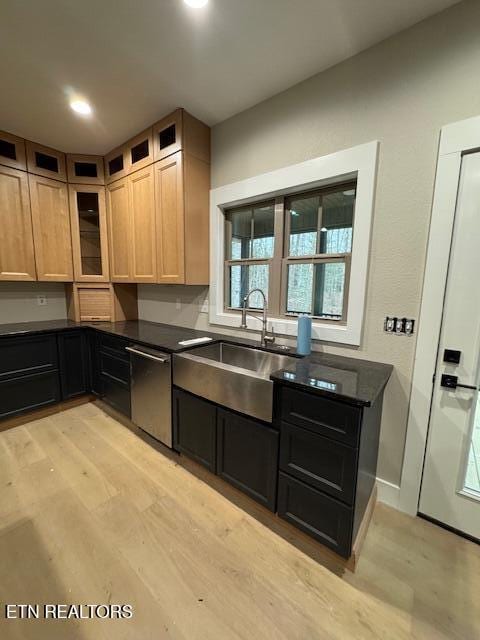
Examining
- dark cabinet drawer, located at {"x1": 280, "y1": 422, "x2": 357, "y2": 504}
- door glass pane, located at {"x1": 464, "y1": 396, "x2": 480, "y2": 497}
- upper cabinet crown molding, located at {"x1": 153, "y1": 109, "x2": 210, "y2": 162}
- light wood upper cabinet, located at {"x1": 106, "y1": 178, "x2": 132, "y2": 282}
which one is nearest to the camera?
dark cabinet drawer, located at {"x1": 280, "y1": 422, "x2": 357, "y2": 504}

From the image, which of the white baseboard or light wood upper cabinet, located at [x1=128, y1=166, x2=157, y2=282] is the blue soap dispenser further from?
light wood upper cabinet, located at [x1=128, y1=166, x2=157, y2=282]

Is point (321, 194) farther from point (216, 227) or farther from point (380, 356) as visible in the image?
point (380, 356)

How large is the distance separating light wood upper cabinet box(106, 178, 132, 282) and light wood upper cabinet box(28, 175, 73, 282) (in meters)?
0.44

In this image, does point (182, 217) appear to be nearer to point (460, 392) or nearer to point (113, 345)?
point (113, 345)

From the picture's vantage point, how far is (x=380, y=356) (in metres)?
1.62

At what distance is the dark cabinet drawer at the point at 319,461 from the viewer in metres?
1.16

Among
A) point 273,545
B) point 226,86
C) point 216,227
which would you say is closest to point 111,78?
point 226,86

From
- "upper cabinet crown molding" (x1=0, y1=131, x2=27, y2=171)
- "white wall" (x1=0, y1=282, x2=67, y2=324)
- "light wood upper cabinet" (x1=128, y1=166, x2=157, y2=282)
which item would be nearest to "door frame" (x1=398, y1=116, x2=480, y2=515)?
"light wood upper cabinet" (x1=128, y1=166, x2=157, y2=282)

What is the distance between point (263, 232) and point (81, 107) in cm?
172

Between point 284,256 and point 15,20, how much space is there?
199cm

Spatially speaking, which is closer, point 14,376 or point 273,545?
point 273,545

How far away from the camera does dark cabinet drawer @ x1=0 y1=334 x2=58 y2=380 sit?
2314 millimetres

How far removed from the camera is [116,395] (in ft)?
8.17

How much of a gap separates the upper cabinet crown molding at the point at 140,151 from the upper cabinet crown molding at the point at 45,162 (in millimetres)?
810
